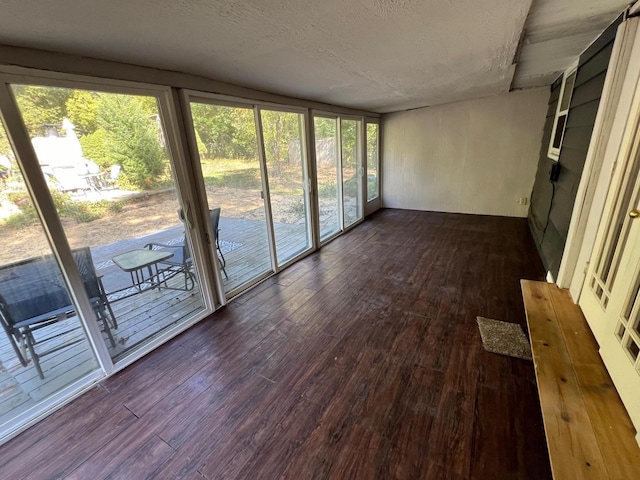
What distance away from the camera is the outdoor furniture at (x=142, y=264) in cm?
215

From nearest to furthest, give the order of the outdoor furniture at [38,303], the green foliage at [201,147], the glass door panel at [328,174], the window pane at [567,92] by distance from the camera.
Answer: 1. the outdoor furniture at [38,303]
2. the green foliage at [201,147]
3. the window pane at [567,92]
4. the glass door panel at [328,174]

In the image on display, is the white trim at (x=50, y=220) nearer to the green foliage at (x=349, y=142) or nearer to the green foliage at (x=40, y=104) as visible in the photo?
the green foliage at (x=40, y=104)

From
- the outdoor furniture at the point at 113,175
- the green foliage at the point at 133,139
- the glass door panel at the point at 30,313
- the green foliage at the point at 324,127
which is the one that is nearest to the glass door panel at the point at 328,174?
the green foliage at the point at 324,127

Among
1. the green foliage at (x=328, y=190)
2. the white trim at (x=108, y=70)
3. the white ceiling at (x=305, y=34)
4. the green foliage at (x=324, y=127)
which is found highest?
the white ceiling at (x=305, y=34)

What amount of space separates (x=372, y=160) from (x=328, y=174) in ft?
6.28

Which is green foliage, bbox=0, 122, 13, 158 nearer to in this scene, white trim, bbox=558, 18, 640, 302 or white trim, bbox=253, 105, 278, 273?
white trim, bbox=253, 105, 278, 273

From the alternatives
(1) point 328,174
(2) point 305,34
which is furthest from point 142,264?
(1) point 328,174

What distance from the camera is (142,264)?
228 centimetres

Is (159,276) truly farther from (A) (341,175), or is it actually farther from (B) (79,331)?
(A) (341,175)

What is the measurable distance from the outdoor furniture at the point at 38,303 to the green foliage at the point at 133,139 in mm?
637

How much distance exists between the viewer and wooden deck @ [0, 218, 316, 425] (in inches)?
67.5

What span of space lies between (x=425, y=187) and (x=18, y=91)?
6.00m

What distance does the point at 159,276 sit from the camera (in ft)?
8.18

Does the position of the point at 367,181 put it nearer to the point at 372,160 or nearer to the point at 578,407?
the point at 372,160
